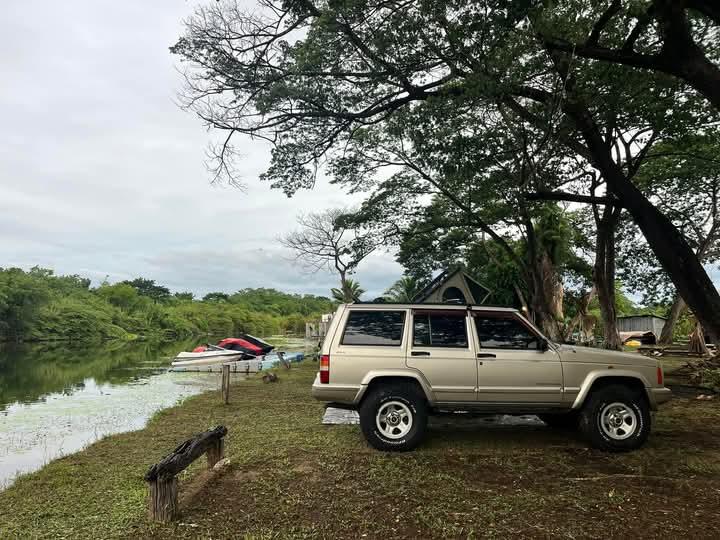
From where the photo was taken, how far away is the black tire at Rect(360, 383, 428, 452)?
6.18m

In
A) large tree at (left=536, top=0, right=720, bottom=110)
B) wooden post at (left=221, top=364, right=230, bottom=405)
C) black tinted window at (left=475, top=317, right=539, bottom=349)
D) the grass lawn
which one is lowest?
the grass lawn

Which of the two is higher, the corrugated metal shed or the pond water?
the corrugated metal shed

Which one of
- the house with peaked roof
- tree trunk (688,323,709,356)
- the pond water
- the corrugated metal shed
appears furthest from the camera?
the corrugated metal shed

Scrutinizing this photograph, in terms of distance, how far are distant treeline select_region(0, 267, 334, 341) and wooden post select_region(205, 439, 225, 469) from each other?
53.9 metres

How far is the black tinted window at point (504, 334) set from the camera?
21.0ft

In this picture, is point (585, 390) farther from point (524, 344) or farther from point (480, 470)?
point (480, 470)

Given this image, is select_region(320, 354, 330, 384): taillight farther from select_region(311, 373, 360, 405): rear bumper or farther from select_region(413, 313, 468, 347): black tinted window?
select_region(413, 313, 468, 347): black tinted window

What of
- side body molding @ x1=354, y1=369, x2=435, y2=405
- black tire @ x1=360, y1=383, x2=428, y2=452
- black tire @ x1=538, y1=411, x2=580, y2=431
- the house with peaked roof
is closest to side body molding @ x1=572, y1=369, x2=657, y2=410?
black tire @ x1=538, y1=411, x2=580, y2=431

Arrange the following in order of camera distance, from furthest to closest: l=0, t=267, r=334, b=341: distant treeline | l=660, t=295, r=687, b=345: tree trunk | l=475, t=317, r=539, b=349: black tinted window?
l=0, t=267, r=334, b=341: distant treeline, l=660, t=295, r=687, b=345: tree trunk, l=475, t=317, r=539, b=349: black tinted window

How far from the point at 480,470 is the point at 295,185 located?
28.3 feet

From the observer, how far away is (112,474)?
5.96 metres

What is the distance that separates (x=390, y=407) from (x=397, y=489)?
1.40 metres

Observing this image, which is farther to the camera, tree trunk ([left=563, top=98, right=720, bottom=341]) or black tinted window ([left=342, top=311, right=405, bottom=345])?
tree trunk ([left=563, top=98, right=720, bottom=341])

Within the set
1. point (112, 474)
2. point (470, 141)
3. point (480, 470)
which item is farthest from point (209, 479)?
point (470, 141)
